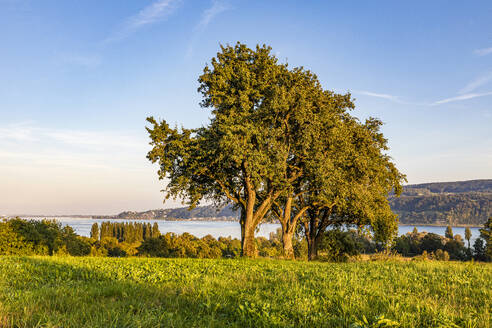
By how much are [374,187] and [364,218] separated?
5.28 metres

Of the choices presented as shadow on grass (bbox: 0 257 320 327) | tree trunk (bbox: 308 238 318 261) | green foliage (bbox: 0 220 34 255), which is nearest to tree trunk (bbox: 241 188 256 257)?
tree trunk (bbox: 308 238 318 261)

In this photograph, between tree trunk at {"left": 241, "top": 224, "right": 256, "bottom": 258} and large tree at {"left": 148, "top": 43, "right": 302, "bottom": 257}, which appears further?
tree trunk at {"left": 241, "top": 224, "right": 256, "bottom": 258}

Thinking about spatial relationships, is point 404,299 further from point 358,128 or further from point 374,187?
point 358,128

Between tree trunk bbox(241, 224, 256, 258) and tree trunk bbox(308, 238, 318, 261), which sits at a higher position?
tree trunk bbox(241, 224, 256, 258)

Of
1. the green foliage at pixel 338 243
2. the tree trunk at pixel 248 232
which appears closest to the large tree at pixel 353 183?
the green foliage at pixel 338 243

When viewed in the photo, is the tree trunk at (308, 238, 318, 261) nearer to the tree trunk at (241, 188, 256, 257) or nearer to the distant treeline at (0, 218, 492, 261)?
the distant treeline at (0, 218, 492, 261)

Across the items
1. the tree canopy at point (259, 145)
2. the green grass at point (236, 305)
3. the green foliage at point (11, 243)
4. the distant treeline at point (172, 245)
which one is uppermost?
the tree canopy at point (259, 145)

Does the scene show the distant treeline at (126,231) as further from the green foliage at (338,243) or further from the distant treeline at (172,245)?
the green foliage at (338,243)

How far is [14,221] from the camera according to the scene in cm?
2598

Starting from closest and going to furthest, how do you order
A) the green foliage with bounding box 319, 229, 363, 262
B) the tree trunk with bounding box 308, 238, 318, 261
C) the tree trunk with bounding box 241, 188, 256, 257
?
1. the tree trunk with bounding box 241, 188, 256, 257
2. the tree trunk with bounding box 308, 238, 318, 261
3. the green foliage with bounding box 319, 229, 363, 262

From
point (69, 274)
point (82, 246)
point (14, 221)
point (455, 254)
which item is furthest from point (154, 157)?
point (455, 254)

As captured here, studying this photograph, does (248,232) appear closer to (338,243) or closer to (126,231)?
(338,243)

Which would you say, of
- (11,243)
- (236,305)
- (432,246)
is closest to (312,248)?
(11,243)

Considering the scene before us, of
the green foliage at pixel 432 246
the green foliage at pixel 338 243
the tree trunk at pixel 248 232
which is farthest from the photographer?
the green foliage at pixel 432 246
